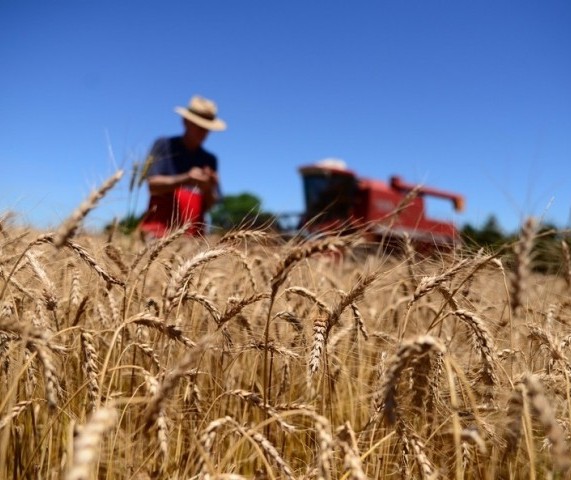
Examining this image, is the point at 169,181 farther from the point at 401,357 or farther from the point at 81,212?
the point at 401,357

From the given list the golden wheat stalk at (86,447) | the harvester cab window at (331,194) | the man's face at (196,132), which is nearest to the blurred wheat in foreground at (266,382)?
the golden wheat stalk at (86,447)

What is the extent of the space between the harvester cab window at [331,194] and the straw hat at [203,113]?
643cm

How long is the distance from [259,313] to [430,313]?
110 cm

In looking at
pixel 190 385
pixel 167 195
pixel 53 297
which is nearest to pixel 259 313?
pixel 190 385

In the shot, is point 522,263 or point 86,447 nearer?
point 86,447

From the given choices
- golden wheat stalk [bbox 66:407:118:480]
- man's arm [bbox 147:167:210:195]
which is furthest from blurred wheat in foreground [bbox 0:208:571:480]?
man's arm [bbox 147:167:210:195]

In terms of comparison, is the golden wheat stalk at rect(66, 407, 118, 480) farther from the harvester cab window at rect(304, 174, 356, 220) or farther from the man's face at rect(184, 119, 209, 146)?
the harvester cab window at rect(304, 174, 356, 220)

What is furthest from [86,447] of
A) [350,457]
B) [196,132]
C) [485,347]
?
[196,132]

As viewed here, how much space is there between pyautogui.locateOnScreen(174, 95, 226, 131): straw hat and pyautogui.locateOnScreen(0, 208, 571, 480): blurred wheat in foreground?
11.5ft

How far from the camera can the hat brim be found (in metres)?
5.60

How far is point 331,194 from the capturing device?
1271 cm

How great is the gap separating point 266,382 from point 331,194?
37.3ft

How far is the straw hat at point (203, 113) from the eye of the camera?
5645 millimetres

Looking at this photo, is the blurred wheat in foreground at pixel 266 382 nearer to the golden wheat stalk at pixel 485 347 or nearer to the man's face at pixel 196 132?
the golden wheat stalk at pixel 485 347
